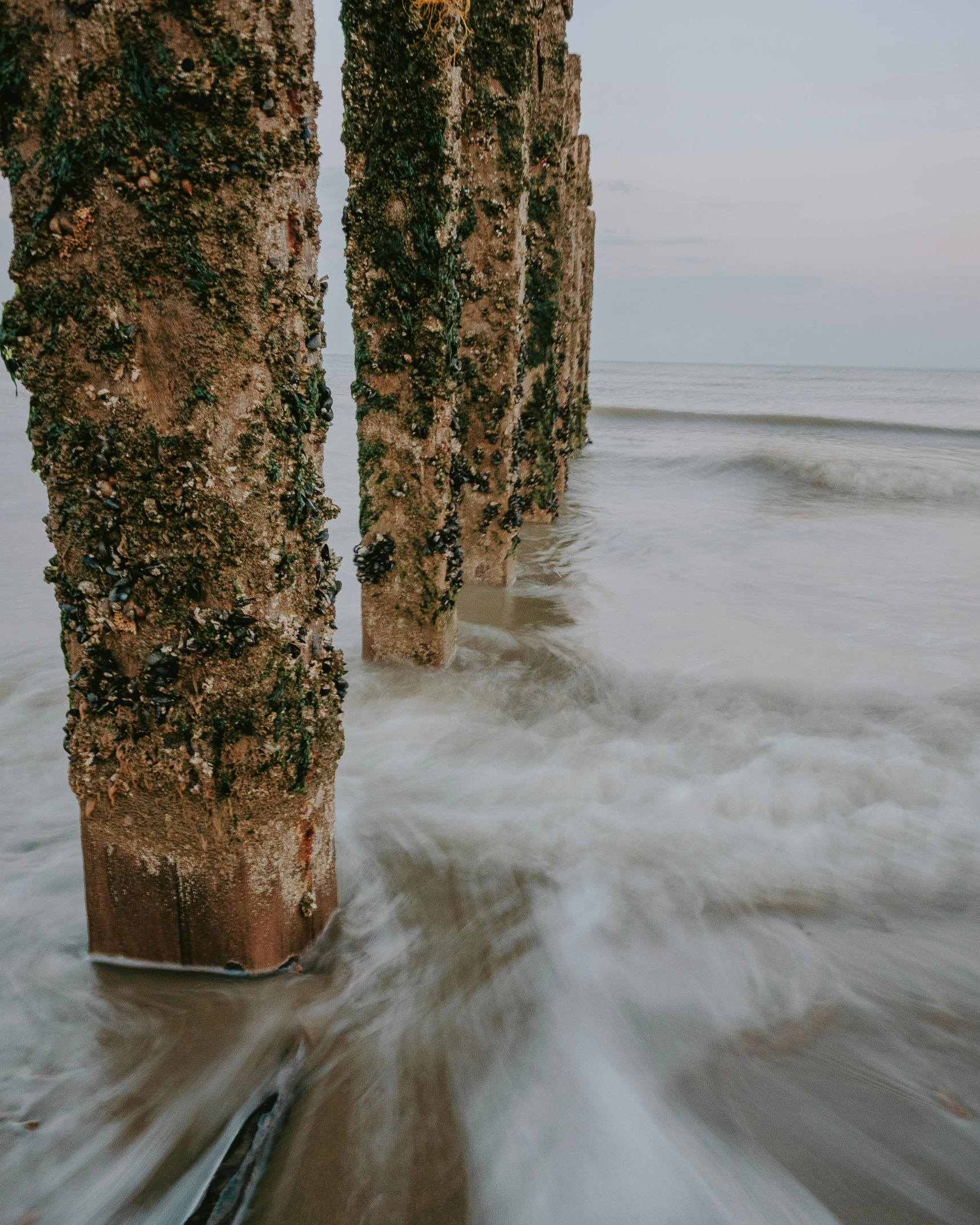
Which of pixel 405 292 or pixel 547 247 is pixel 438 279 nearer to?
pixel 405 292

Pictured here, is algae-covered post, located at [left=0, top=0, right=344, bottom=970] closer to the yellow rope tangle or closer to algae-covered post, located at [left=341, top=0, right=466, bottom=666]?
algae-covered post, located at [left=341, top=0, right=466, bottom=666]

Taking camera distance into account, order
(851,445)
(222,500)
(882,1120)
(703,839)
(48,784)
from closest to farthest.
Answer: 1. (222,500)
2. (882,1120)
3. (703,839)
4. (48,784)
5. (851,445)

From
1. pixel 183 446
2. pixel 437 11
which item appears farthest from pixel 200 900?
pixel 437 11

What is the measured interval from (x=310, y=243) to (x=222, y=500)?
0.61 meters

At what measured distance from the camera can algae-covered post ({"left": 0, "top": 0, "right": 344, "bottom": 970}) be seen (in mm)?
1587

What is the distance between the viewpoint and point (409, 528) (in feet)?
13.7

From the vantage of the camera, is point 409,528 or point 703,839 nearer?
point 703,839

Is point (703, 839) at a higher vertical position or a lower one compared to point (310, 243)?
lower

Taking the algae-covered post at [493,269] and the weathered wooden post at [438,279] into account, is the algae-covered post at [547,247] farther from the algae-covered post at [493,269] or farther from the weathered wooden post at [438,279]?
the algae-covered post at [493,269]

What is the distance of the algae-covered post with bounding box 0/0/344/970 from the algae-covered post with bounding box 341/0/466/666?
2.02m

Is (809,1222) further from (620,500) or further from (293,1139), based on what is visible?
(620,500)

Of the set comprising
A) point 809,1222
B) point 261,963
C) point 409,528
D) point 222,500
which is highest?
point 222,500

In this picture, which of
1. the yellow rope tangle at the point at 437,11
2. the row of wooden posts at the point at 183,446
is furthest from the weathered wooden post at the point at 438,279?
the row of wooden posts at the point at 183,446

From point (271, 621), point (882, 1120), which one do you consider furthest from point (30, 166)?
point (882, 1120)
